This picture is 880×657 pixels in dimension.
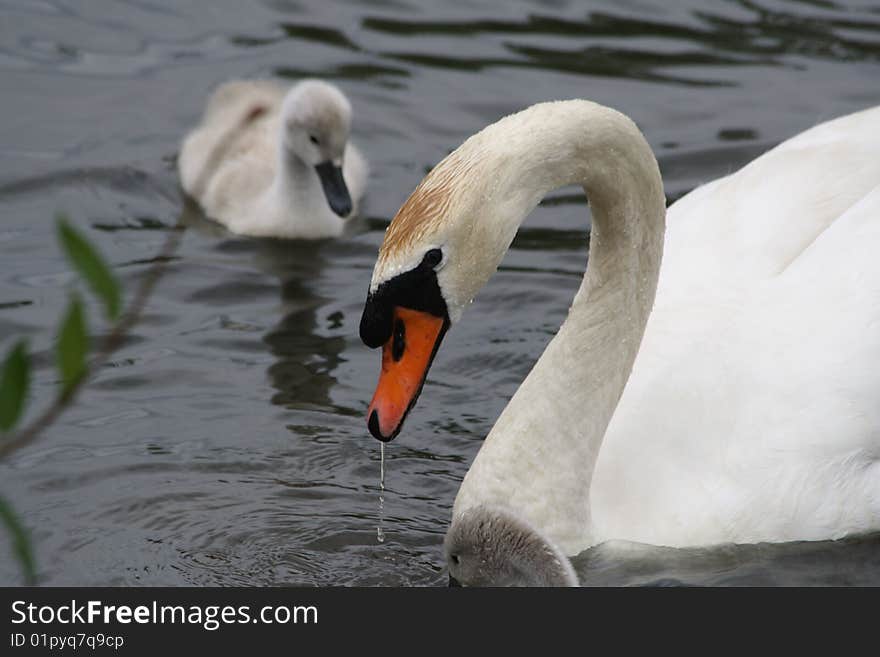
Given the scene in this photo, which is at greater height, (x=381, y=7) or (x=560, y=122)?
(x=560, y=122)

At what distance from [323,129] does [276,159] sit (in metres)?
0.74

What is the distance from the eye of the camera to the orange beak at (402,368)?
4145mm

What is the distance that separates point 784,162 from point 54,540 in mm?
2748

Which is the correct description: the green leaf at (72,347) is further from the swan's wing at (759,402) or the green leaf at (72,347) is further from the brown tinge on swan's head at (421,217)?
the swan's wing at (759,402)

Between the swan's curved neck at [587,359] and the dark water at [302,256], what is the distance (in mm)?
260

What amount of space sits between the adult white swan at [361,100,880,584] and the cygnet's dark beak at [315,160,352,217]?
2504 millimetres

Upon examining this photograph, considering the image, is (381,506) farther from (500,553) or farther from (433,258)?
(433,258)

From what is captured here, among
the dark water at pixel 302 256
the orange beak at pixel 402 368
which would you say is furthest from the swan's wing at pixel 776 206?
the orange beak at pixel 402 368

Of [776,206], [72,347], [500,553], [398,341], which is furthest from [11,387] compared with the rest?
[776,206]

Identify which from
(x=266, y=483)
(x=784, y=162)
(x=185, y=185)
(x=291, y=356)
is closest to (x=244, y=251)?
(x=185, y=185)

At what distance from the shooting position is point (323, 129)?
24.5 feet

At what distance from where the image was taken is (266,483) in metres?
5.39

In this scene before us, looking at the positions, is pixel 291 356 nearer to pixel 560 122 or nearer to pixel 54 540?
pixel 54 540
